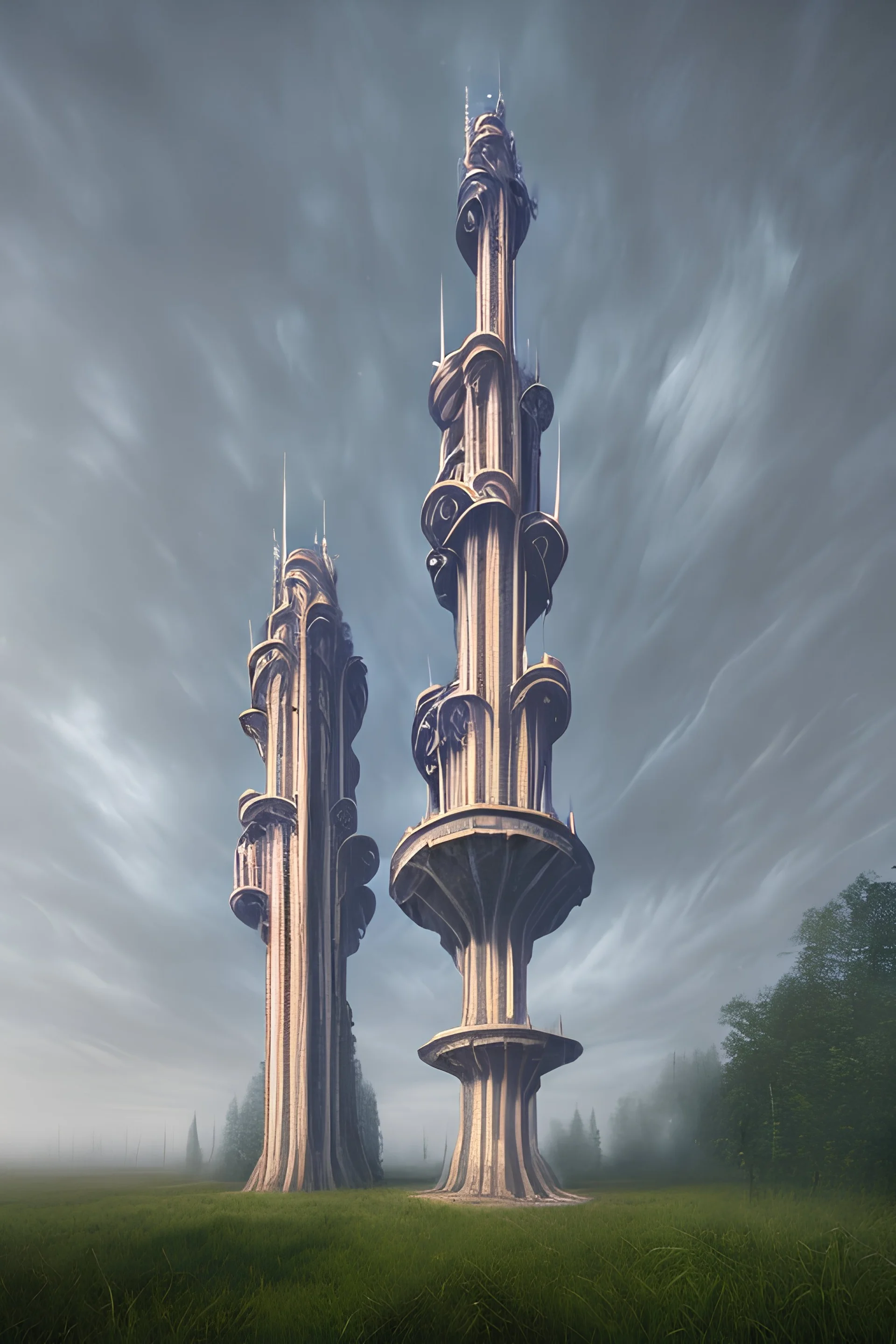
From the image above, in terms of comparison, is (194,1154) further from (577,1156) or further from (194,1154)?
(577,1156)

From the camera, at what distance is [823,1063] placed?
32656 millimetres

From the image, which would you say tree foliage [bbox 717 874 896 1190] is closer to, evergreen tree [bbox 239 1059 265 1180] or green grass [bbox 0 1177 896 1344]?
green grass [bbox 0 1177 896 1344]

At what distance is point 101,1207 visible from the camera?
22172 millimetres

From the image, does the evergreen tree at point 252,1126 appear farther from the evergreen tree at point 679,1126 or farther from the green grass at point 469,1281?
the green grass at point 469,1281

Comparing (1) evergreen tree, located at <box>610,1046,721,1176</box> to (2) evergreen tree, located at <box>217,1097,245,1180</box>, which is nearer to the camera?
(1) evergreen tree, located at <box>610,1046,721,1176</box>

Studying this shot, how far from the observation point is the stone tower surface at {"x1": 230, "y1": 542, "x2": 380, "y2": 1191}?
51531 millimetres

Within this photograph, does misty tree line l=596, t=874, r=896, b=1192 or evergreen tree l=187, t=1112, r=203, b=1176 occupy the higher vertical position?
misty tree line l=596, t=874, r=896, b=1192

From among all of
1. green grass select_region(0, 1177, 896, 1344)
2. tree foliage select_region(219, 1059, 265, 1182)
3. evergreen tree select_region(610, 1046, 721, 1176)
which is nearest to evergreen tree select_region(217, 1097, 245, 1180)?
tree foliage select_region(219, 1059, 265, 1182)

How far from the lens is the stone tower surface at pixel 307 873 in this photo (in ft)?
169

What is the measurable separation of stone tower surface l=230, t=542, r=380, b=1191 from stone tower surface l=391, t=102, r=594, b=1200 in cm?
1157

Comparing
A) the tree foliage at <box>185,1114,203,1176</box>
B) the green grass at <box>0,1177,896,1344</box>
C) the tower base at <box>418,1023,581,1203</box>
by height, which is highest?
the green grass at <box>0,1177,896,1344</box>

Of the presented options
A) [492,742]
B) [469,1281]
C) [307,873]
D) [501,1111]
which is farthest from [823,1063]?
[307,873]

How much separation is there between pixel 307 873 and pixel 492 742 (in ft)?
59.1

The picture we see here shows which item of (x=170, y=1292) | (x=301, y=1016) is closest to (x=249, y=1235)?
(x=170, y=1292)
